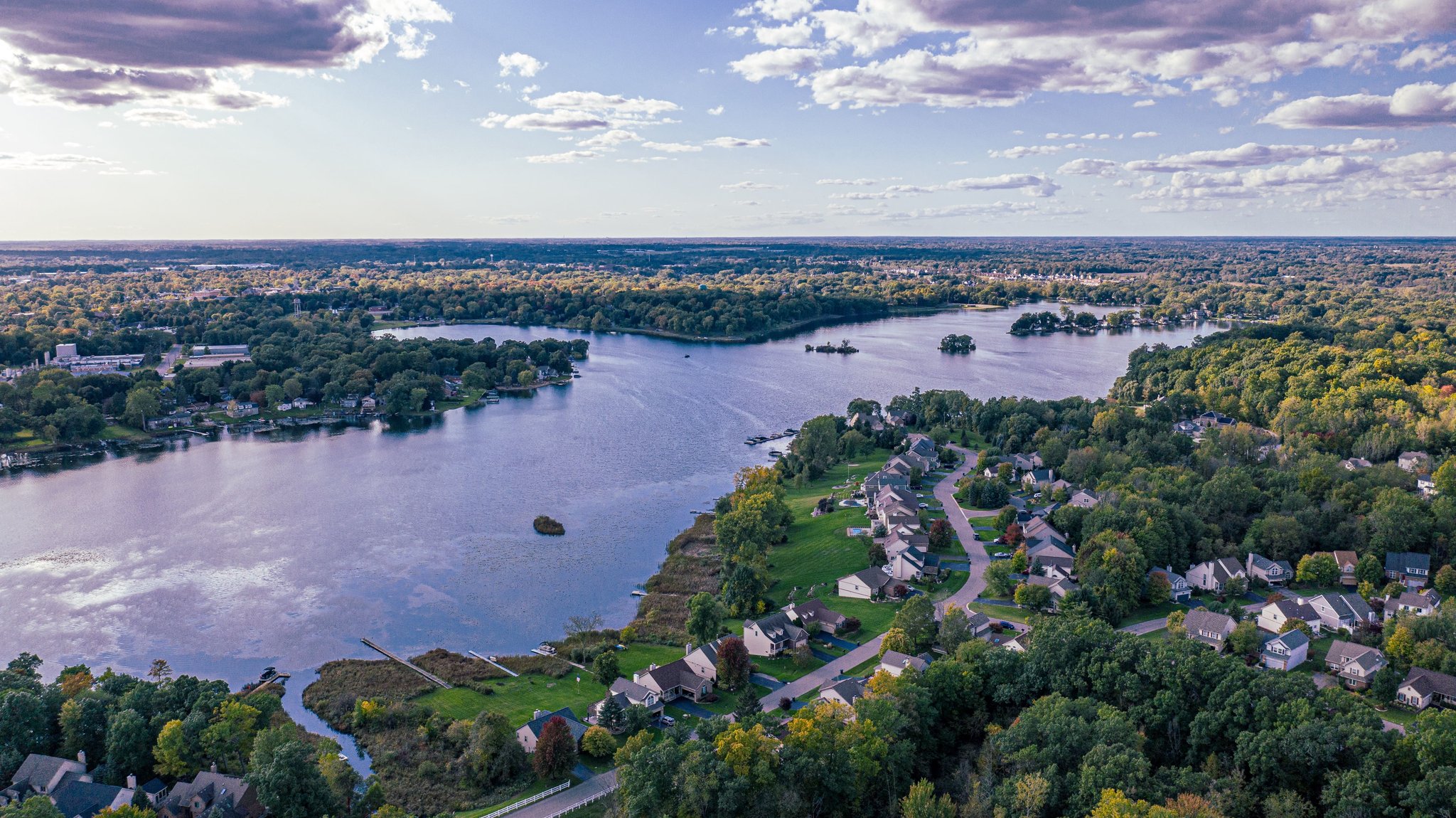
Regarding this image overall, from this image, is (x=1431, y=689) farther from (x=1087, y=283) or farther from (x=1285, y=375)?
(x=1087, y=283)

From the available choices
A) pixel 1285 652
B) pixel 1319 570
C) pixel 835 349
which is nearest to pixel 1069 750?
pixel 1285 652

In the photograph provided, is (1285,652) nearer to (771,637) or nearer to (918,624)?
(918,624)

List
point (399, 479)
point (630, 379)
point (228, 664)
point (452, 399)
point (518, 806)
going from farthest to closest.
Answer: point (630, 379), point (452, 399), point (399, 479), point (228, 664), point (518, 806)

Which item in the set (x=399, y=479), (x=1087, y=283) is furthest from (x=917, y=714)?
(x=1087, y=283)

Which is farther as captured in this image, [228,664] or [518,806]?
[228,664]

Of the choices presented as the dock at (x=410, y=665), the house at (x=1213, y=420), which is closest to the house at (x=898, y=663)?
the dock at (x=410, y=665)

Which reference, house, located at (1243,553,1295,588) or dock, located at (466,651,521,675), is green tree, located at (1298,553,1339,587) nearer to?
house, located at (1243,553,1295,588)

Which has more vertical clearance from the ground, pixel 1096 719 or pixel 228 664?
pixel 1096 719
